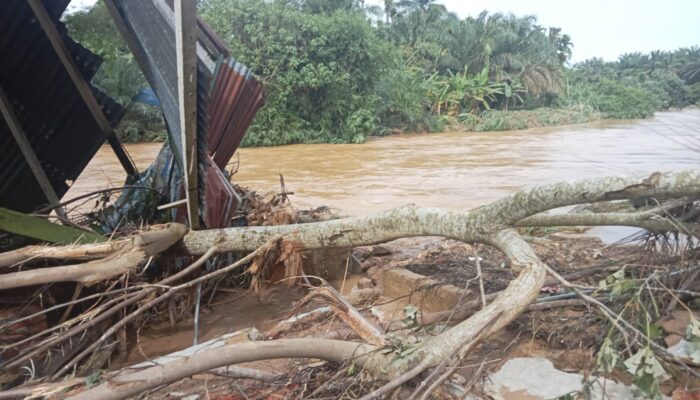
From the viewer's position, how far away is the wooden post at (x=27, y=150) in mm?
3996

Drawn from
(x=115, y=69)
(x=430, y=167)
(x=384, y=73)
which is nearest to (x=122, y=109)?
(x=430, y=167)

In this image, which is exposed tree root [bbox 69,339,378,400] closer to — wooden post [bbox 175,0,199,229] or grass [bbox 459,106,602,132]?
wooden post [bbox 175,0,199,229]

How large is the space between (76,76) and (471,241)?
11.8ft

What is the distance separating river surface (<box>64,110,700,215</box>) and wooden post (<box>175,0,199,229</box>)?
71.8 inches

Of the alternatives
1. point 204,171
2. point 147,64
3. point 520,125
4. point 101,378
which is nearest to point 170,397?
point 101,378

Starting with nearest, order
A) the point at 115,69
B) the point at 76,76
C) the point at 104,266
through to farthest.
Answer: the point at 104,266
the point at 76,76
the point at 115,69

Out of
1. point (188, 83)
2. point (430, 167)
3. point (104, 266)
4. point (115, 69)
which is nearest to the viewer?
point (188, 83)

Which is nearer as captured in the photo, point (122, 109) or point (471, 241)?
point (471, 241)

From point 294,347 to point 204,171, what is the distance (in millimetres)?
1332

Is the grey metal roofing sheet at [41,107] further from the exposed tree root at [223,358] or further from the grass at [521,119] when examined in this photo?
the grass at [521,119]

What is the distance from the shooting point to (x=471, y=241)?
2.55 meters

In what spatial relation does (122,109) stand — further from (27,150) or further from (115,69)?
(115,69)

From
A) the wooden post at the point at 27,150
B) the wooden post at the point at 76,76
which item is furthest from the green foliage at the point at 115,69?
the wooden post at the point at 27,150

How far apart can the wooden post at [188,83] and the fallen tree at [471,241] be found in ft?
3.35
